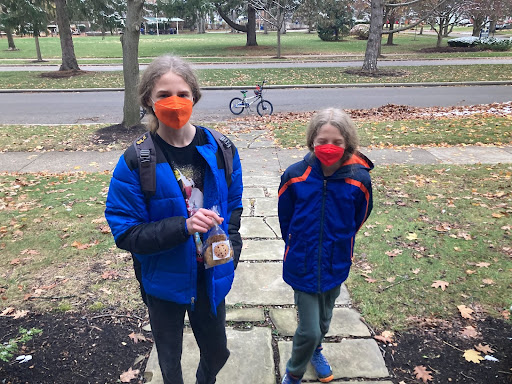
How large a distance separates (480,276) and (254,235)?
2.31m

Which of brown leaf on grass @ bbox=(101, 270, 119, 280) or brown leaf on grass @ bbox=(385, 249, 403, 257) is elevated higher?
brown leaf on grass @ bbox=(385, 249, 403, 257)

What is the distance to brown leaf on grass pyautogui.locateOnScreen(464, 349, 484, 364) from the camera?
2.86 m

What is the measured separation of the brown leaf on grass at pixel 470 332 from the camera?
310 cm

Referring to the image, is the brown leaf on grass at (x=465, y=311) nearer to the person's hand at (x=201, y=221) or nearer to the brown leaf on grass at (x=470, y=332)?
the brown leaf on grass at (x=470, y=332)

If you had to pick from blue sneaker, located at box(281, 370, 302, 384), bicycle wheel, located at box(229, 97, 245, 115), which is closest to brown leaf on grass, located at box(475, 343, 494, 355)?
blue sneaker, located at box(281, 370, 302, 384)

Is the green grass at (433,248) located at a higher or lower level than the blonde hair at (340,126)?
lower

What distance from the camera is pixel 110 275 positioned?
395 centimetres

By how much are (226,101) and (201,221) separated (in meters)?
13.2

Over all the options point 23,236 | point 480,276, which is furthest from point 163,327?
point 23,236

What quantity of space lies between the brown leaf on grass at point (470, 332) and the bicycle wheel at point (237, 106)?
32.8 ft

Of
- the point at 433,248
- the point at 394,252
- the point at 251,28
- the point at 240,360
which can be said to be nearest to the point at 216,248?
the point at 240,360

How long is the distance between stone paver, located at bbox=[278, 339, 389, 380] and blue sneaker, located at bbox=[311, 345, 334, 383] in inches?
2.1

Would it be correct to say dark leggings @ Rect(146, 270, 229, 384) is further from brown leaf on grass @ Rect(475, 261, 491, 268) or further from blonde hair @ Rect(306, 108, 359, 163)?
brown leaf on grass @ Rect(475, 261, 491, 268)

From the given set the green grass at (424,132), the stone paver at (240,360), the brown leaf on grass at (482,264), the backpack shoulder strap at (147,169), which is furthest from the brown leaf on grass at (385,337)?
the green grass at (424,132)
